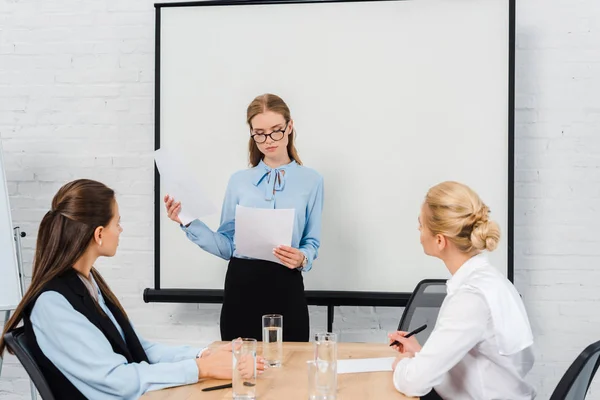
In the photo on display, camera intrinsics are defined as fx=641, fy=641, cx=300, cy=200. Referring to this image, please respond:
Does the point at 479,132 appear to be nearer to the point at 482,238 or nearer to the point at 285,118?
the point at 285,118

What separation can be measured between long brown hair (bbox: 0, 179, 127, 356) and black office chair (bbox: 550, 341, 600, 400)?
43.9 inches

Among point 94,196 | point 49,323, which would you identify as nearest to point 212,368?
point 49,323

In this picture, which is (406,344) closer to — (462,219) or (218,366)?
(462,219)

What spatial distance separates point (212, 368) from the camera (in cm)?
147

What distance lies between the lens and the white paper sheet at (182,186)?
7.00 ft

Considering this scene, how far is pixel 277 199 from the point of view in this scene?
2.35 meters

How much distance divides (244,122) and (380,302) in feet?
3.25

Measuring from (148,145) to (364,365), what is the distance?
71.1 inches

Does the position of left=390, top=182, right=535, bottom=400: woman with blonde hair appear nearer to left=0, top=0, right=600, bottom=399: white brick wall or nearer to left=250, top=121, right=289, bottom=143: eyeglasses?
left=250, top=121, right=289, bottom=143: eyeglasses

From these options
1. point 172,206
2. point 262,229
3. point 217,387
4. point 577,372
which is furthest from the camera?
point 172,206

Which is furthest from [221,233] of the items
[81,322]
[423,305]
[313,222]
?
[81,322]

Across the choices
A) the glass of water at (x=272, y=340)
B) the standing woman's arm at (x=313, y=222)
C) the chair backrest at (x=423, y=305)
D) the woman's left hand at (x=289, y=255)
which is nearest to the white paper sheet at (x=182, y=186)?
the woman's left hand at (x=289, y=255)

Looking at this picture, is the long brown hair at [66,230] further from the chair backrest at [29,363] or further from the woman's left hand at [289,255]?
the woman's left hand at [289,255]

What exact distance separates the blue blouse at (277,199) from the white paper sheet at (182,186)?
0.08 meters
